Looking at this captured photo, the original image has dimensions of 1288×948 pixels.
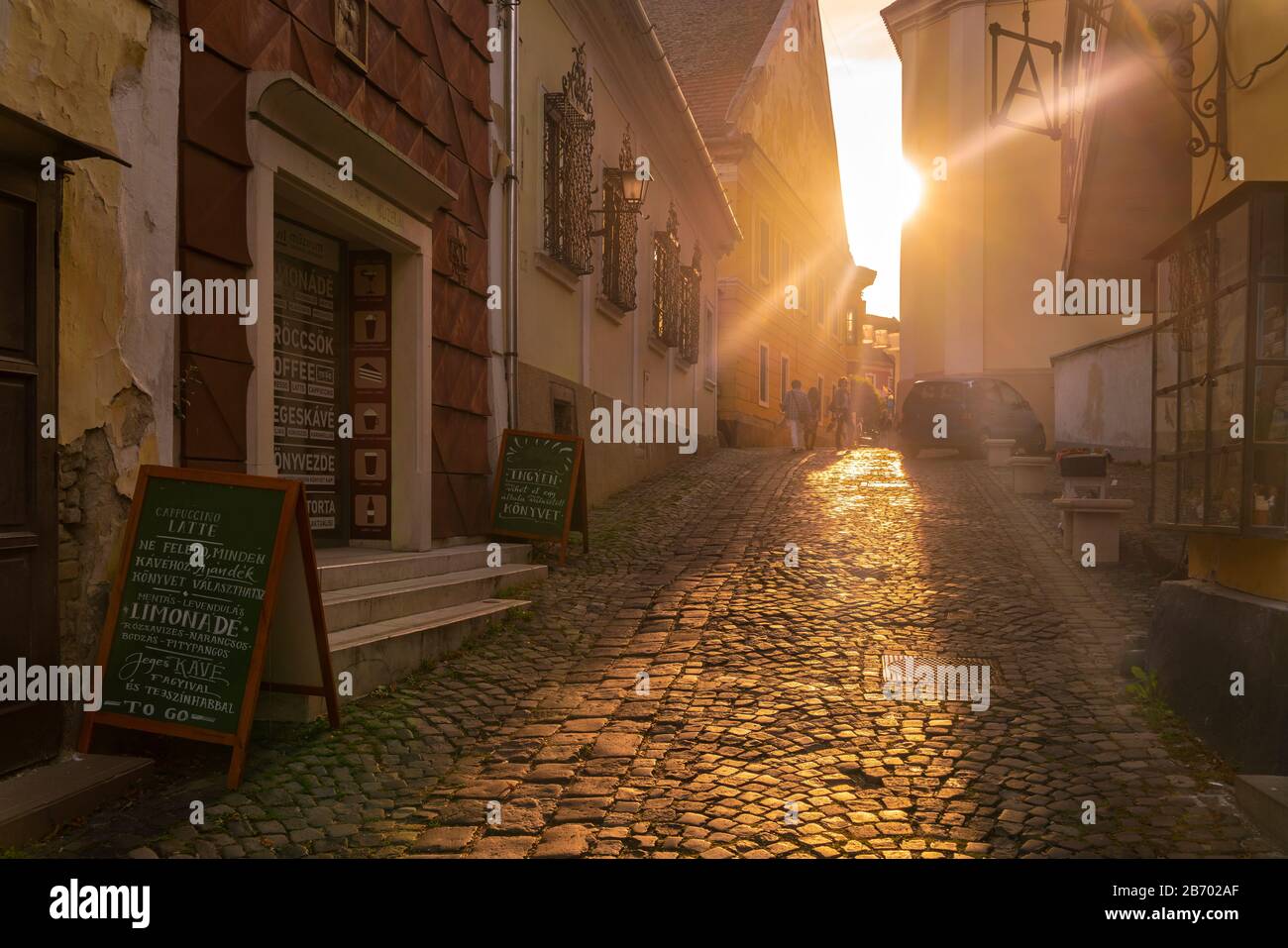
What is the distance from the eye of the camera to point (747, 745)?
17.4 ft

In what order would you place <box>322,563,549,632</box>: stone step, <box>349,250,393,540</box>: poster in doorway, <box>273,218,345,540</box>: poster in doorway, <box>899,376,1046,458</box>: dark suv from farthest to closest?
1. <box>899,376,1046,458</box>: dark suv
2. <box>349,250,393,540</box>: poster in doorway
3. <box>273,218,345,540</box>: poster in doorway
4. <box>322,563,549,632</box>: stone step

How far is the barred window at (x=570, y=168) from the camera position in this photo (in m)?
12.7

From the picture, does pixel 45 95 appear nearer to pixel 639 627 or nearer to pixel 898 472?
pixel 639 627

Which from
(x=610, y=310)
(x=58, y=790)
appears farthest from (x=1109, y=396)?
(x=58, y=790)

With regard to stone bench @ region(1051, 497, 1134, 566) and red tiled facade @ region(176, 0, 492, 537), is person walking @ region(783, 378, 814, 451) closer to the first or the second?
stone bench @ region(1051, 497, 1134, 566)

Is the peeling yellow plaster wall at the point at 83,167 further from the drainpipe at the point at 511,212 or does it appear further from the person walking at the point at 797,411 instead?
the person walking at the point at 797,411

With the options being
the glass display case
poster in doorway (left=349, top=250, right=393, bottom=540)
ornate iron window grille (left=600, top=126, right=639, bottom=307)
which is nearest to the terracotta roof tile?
ornate iron window grille (left=600, top=126, right=639, bottom=307)

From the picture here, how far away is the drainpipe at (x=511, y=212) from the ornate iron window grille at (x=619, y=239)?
2.81 m

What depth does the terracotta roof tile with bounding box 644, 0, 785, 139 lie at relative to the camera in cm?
2855

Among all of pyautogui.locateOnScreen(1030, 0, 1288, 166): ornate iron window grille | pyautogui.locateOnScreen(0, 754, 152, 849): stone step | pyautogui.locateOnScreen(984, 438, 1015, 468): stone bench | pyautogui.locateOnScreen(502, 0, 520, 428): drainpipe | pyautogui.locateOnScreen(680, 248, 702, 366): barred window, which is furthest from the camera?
pyautogui.locateOnScreen(680, 248, 702, 366): barred window

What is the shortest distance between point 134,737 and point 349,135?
4328mm

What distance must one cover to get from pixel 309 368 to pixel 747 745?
16.0 ft

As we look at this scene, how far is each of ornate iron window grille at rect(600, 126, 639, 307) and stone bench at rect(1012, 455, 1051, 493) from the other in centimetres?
582

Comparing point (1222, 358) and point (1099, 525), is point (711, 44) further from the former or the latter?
point (1222, 358)
